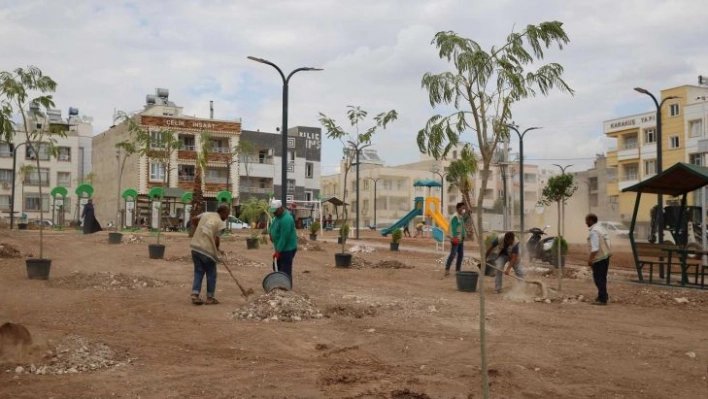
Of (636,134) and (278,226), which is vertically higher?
(636,134)

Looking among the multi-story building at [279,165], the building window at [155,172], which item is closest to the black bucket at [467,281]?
the building window at [155,172]

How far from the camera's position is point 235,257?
63.3 ft

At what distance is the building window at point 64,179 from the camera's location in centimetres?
7138

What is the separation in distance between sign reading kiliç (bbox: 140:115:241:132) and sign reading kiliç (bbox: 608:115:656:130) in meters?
32.8

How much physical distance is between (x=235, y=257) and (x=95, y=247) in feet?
19.1

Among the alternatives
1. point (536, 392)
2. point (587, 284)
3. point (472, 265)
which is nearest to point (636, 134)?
→ point (472, 265)

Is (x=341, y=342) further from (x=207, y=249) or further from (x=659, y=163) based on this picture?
(x=659, y=163)

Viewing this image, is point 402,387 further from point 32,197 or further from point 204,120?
point 32,197

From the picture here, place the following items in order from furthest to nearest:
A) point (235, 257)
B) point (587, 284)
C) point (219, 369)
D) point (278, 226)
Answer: point (235, 257), point (587, 284), point (278, 226), point (219, 369)

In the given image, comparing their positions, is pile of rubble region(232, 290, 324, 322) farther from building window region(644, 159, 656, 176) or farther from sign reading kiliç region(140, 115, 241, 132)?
building window region(644, 159, 656, 176)

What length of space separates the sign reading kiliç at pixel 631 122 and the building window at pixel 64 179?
52.4 meters

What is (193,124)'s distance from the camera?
6078cm

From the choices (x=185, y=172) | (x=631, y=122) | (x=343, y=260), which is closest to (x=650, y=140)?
(x=631, y=122)

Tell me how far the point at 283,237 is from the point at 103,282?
3.76 meters
